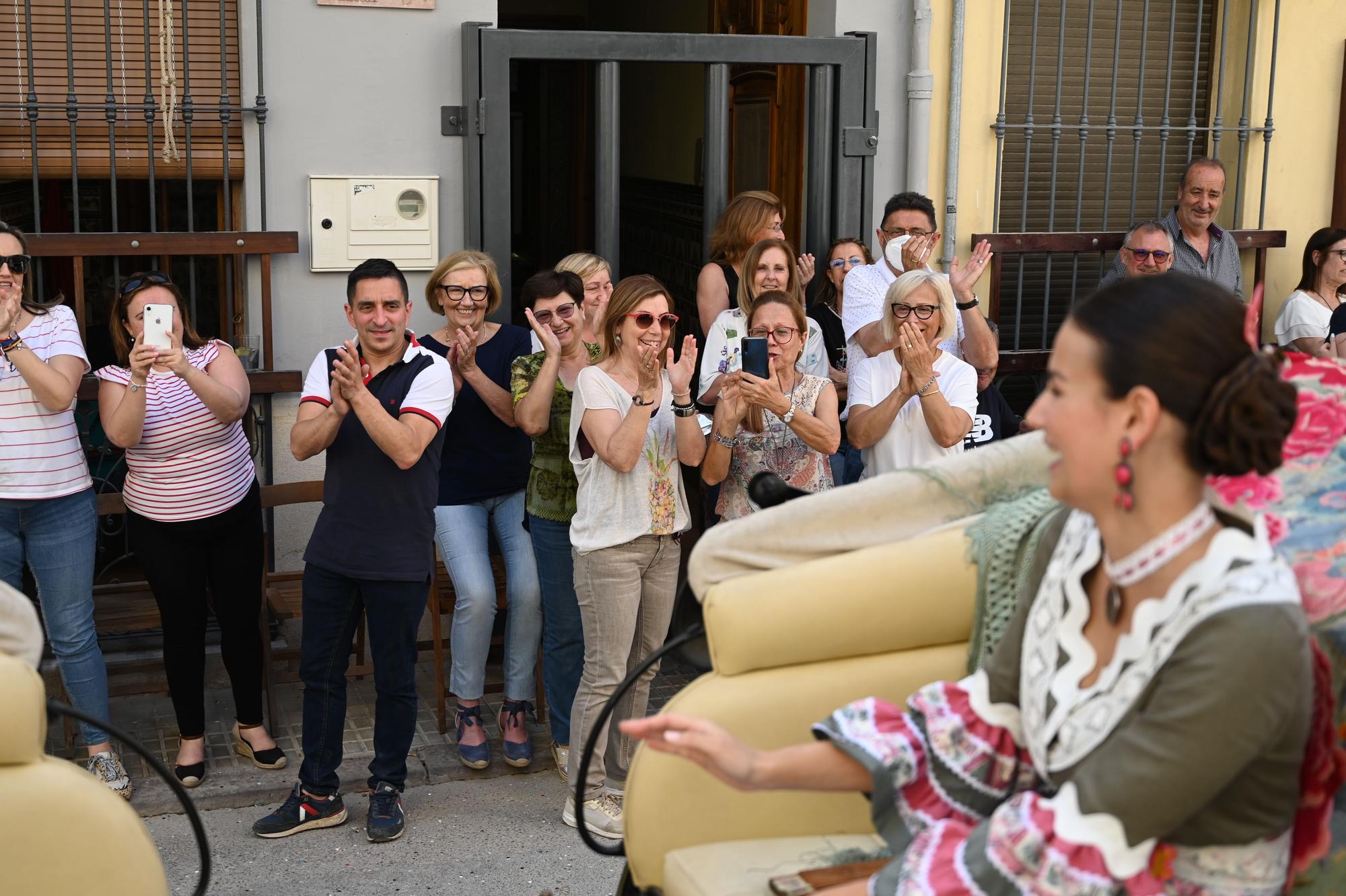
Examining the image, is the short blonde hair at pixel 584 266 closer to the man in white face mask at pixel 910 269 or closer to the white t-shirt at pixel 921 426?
the man in white face mask at pixel 910 269

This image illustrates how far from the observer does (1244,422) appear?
1856 mm

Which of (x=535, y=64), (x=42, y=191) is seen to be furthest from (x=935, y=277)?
(x=535, y=64)

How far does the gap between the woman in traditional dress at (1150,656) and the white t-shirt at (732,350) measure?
2.35 m

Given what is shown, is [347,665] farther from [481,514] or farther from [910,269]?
[910,269]

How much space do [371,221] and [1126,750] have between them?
3934 mm

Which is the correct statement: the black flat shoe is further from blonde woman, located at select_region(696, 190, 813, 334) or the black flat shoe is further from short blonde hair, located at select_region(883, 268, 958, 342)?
short blonde hair, located at select_region(883, 268, 958, 342)

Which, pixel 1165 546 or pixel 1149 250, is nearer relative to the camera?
pixel 1165 546

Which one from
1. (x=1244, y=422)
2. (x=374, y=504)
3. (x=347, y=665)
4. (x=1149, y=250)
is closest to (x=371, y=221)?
(x=374, y=504)

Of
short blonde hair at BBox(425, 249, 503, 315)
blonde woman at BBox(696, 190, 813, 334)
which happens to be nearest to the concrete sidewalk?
short blonde hair at BBox(425, 249, 503, 315)

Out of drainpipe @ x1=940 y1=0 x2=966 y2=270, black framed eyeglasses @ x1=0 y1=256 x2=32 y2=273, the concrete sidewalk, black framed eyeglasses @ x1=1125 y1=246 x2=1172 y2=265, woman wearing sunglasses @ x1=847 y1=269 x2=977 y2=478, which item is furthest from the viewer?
drainpipe @ x1=940 y1=0 x2=966 y2=270

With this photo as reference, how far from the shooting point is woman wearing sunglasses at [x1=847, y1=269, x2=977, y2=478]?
4332 mm

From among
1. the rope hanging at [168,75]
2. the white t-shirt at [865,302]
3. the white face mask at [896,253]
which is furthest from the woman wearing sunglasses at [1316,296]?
the rope hanging at [168,75]

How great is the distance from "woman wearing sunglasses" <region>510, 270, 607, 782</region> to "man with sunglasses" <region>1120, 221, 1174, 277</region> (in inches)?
92.2

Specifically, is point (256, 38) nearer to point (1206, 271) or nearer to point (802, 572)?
point (802, 572)
